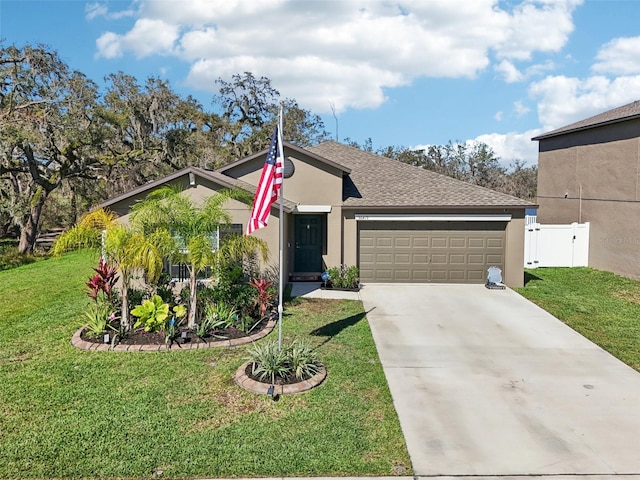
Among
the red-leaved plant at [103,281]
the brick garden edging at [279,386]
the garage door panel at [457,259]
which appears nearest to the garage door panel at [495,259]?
the garage door panel at [457,259]

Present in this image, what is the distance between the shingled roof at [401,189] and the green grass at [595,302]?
2853 millimetres

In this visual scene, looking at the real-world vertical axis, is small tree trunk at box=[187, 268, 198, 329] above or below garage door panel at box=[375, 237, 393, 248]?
below

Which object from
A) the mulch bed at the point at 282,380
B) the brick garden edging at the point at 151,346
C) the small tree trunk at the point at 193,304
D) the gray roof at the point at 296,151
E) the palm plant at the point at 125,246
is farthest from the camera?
the gray roof at the point at 296,151

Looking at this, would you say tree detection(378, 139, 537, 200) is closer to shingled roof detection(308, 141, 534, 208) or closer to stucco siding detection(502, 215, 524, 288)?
shingled roof detection(308, 141, 534, 208)

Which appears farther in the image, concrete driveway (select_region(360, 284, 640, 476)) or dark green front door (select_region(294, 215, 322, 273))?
dark green front door (select_region(294, 215, 322, 273))

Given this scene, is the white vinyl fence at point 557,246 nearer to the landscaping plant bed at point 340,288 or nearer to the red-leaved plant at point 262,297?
the landscaping plant bed at point 340,288

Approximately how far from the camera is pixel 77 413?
5.86m

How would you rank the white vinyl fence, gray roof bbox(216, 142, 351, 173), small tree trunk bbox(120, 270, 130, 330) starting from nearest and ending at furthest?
1. small tree trunk bbox(120, 270, 130, 330)
2. gray roof bbox(216, 142, 351, 173)
3. the white vinyl fence

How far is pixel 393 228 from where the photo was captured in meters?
14.9

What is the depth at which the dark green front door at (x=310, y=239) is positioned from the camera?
49.9 ft

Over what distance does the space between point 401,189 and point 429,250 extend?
2307 mm

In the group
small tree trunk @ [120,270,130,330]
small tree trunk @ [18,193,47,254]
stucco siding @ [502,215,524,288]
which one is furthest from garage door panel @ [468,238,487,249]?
small tree trunk @ [18,193,47,254]

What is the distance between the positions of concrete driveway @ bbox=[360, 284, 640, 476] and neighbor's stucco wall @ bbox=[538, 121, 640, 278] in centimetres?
754

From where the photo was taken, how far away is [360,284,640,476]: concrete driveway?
4980 millimetres
